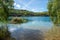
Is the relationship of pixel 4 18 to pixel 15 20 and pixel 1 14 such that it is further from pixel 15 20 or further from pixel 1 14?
pixel 15 20

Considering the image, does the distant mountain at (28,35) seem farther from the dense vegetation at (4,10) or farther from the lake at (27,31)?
the dense vegetation at (4,10)

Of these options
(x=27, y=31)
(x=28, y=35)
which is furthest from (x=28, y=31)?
(x=28, y=35)

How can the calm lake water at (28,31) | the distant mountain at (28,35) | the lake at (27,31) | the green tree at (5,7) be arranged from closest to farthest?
the distant mountain at (28,35) < the green tree at (5,7) < the calm lake water at (28,31) < the lake at (27,31)

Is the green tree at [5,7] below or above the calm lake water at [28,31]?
above

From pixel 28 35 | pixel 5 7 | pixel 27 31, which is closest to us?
pixel 5 7

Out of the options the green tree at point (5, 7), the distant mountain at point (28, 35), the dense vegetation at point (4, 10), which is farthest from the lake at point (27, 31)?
the green tree at point (5, 7)

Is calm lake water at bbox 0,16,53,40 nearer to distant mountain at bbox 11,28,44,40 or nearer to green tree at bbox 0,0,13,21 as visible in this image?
distant mountain at bbox 11,28,44,40

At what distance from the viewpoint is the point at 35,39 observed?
961cm

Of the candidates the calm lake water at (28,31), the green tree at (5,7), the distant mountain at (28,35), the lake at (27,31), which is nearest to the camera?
the distant mountain at (28,35)

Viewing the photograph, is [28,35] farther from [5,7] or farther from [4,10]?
[5,7]

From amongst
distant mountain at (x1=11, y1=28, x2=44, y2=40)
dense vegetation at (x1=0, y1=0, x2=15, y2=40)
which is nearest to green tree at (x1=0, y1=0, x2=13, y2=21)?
dense vegetation at (x1=0, y1=0, x2=15, y2=40)

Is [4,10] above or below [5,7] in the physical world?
below

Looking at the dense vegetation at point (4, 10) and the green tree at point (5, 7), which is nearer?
the dense vegetation at point (4, 10)

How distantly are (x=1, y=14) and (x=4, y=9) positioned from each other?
0.50 meters
